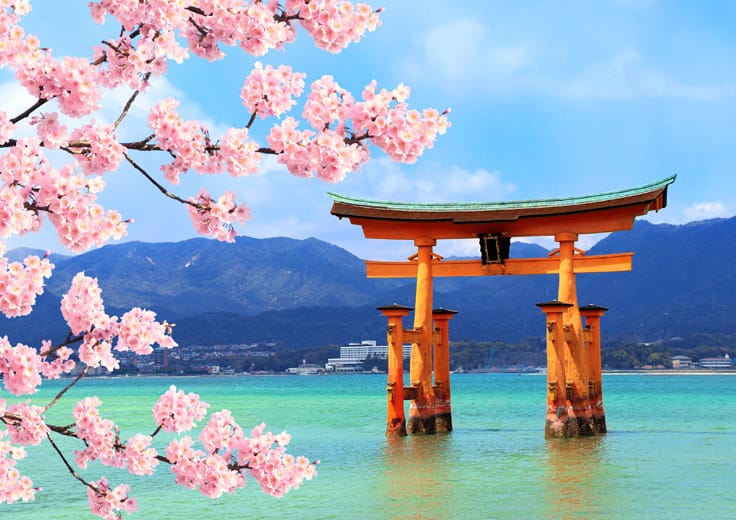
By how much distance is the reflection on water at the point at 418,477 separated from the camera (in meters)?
13.4

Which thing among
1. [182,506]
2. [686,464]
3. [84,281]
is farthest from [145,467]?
[686,464]

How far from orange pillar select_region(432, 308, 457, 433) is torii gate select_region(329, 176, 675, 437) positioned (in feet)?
0.09

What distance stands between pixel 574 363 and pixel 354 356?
149450mm

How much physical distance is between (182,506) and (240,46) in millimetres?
10899

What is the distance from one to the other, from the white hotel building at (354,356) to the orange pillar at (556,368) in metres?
140

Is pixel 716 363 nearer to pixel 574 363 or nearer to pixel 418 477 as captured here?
pixel 574 363

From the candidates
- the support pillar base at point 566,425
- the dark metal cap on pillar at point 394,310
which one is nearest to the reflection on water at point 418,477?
the support pillar base at point 566,425

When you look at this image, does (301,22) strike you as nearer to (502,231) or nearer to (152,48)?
(152,48)

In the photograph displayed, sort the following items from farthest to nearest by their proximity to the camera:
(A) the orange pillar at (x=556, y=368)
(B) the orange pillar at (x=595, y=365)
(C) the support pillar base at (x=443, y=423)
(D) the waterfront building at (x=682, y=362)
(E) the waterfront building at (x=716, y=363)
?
(E) the waterfront building at (x=716, y=363), (D) the waterfront building at (x=682, y=362), (C) the support pillar base at (x=443, y=423), (B) the orange pillar at (x=595, y=365), (A) the orange pillar at (x=556, y=368)

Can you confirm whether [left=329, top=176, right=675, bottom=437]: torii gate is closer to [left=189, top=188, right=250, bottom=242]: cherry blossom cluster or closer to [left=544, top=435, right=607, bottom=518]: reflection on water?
[left=544, top=435, right=607, bottom=518]: reflection on water

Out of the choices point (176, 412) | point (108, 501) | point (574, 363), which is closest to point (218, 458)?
point (176, 412)

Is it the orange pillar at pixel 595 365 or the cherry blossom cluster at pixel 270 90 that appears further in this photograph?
the orange pillar at pixel 595 365

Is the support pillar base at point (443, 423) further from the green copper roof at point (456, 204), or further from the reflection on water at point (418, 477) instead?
the green copper roof at point (456, 204)

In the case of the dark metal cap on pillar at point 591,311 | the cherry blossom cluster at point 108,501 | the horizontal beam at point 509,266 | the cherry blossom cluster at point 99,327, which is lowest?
the cherry blossom cluster at point 108,501
